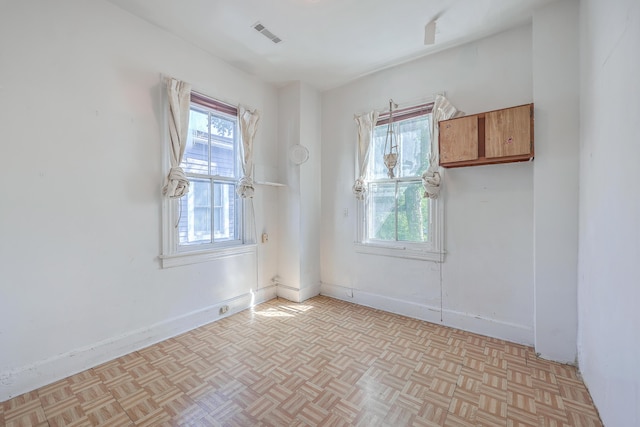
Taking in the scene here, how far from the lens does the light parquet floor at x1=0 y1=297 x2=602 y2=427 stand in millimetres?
1624

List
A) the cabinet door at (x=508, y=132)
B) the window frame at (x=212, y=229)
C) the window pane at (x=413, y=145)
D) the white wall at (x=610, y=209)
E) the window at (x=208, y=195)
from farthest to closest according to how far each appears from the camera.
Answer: the window pane at (x=413, y=145), the window at (x=208, y=195), the window frame at (x=212, y=229), the cabinet door at (x=508, y=132), the white wall at (x=610, y=209)

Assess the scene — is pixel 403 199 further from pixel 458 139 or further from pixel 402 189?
pixel 458 139

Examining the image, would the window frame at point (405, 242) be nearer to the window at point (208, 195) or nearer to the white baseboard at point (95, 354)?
the window at point (208, 195)

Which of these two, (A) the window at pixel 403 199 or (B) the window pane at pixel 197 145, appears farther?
(A) the window at pixel 403 199

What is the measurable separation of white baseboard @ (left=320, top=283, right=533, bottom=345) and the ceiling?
9.18 feet

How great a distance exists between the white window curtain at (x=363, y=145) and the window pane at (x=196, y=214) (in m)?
1.80

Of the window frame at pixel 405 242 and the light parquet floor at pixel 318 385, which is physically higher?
the window frame at pixel 405 242

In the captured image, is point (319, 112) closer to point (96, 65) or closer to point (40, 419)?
point (96, 65)

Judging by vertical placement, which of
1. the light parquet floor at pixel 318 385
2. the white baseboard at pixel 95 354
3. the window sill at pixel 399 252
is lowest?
the light parquet floor at pixel 318 385

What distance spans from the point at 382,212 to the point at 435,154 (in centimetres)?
93

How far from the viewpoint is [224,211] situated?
3.21m

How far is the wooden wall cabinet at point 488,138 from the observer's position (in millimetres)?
2230

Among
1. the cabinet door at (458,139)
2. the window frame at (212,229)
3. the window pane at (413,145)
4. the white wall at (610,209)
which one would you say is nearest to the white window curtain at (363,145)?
the window pane at (413,145)

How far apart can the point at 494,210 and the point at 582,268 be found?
0.79 m
